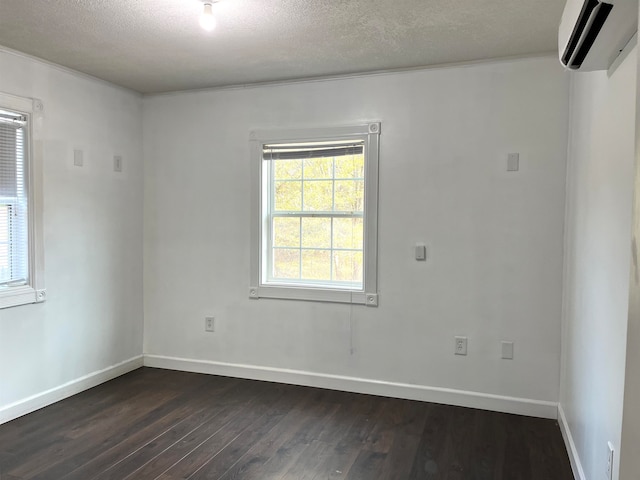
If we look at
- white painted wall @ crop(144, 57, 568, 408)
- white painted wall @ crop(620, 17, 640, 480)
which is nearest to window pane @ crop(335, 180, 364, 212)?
white painted wall @ crop(144, 57, 568, 408)

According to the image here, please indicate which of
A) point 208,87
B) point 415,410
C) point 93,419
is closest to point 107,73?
point 208,87

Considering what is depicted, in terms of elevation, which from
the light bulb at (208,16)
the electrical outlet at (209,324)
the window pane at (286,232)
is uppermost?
the light bulb at (208,16)

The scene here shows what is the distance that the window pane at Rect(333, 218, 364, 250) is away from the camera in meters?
3.70

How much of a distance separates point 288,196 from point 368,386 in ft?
5.30

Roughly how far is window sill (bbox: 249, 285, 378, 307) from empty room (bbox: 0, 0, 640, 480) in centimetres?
2

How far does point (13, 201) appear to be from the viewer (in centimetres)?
311

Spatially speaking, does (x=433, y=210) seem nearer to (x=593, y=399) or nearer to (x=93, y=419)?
(x=593, y=399)

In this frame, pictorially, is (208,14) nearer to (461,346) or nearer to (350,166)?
(350,166)

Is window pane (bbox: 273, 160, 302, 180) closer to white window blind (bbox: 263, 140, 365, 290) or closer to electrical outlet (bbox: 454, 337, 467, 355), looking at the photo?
white window blind (bbox: 263, 140, 365, 290)

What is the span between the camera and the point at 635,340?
619 millimetres

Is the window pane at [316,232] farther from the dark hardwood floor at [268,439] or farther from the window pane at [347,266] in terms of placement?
the dark hardwood floor at [268,439]

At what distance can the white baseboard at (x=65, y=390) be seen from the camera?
3096mm

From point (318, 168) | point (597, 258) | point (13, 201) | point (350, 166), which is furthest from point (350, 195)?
point (13, 201)

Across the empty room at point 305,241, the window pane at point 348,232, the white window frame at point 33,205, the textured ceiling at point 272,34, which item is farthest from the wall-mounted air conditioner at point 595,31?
the white window frame at point 33,205
